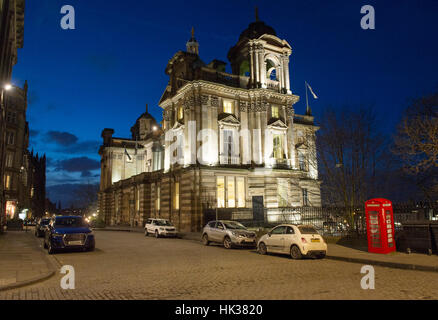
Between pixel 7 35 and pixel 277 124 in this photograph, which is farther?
pixel 277 124

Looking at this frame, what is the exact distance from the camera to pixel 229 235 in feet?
64.9

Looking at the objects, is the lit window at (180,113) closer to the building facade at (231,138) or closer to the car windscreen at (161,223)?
the building facade at (231,138)

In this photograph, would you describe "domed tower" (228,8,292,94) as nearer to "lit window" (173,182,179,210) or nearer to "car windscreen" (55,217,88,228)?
"lit window" (173,182,179,210)

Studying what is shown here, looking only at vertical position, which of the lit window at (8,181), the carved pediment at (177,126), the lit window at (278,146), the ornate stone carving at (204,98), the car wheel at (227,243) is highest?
the ornate stone carving at (204,98)

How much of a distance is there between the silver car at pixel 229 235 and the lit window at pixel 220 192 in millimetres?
10557

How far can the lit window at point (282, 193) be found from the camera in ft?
115

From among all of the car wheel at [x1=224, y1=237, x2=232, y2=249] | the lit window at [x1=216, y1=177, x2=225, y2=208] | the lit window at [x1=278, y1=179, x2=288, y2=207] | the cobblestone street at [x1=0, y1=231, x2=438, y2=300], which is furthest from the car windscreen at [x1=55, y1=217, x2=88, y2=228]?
the lit window at [x1=278, y1=179, x2=288, y2=207]

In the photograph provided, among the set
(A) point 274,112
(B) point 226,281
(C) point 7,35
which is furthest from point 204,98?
(B) point 226,281

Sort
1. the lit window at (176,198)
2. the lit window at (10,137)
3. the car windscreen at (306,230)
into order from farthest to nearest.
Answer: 1. the lit window at (10,137)
2. the lit window at (176,198)
3. the car windscreen at (306,230)

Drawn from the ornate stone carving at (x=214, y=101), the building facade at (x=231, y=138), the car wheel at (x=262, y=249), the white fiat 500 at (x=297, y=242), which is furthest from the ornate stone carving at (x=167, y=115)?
the white fiat 500 at (x=297, y=242)

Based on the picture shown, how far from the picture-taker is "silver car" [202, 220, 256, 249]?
63.4 feet

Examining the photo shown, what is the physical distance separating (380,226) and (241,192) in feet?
65.4

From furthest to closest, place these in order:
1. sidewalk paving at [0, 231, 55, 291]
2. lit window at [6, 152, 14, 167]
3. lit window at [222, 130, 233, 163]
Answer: lit window at [6, 152, 14, 167]
lit window at [222, 130, 233, 163]
sidewalk paving at [0, 231, 55, 291]

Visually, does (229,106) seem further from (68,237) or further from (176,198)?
(68,237)
